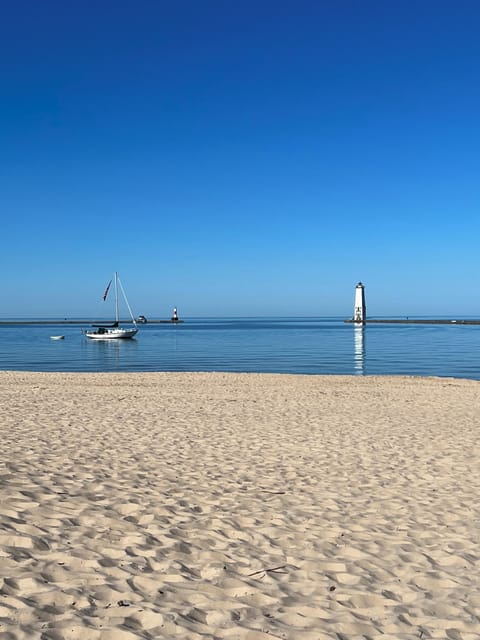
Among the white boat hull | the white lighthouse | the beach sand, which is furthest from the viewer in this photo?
the white lighthouse

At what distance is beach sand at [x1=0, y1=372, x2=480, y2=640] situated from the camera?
4.65m

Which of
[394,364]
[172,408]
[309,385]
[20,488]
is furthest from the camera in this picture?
[394,364]

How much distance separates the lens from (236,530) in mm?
6785

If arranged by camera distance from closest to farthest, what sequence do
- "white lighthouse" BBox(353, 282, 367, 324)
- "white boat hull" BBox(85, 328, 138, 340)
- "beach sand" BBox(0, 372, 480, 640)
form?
1. "beach sand" BBox(0, 372, 480, 640)
2. "white boat hull" BBox(85, 328, 138, 340)
3. "white lighthouse" BBox(353, 282, 367, 324)

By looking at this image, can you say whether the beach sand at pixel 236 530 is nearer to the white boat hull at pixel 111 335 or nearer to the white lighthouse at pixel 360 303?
the white boat hull at pixel 111 335

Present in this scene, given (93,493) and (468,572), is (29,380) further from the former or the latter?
(468,572)

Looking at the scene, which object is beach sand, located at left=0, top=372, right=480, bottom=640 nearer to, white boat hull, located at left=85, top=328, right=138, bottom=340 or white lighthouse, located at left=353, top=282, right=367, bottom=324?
white boat hull, located at left=85, top=328, right=138, bottom=340

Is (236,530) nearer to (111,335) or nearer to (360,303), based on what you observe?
(111,335)

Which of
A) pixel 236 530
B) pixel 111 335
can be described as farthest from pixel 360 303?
pixel 236 530

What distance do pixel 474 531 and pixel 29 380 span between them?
24000 mm

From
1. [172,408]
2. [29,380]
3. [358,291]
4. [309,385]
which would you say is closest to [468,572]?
[172,408]

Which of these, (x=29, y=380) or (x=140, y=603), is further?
(x=29, y=380)

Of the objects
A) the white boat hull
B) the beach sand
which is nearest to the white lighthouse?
the white boat hull

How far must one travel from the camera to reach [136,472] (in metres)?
9.20
